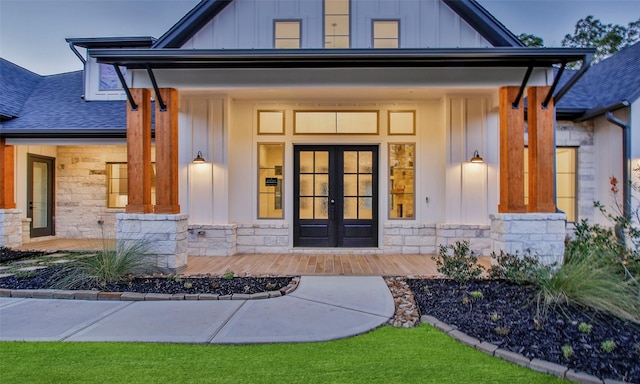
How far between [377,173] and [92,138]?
6.55 metres

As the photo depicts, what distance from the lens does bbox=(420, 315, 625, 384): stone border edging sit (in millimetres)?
2586

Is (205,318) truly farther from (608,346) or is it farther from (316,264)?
(608,346)

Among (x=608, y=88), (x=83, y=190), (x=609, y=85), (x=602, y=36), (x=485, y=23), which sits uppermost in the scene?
(x=602, y=36)

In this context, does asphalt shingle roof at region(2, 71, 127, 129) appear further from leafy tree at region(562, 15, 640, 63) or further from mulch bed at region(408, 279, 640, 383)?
leafy tree at region(562, 15, 640, 63)

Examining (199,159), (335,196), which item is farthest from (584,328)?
(199,159)

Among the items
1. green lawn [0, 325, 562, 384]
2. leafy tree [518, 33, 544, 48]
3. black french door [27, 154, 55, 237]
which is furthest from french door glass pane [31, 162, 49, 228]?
leafy tree [518, 33, 544, 48]

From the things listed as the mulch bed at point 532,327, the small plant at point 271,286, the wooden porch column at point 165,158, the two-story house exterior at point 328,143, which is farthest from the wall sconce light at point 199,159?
the mulch bed at point 532,327

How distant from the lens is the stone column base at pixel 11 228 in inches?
327

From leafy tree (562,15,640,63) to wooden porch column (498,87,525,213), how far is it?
19.2 m

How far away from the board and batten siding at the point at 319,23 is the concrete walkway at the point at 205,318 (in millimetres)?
5174

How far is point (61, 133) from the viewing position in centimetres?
836

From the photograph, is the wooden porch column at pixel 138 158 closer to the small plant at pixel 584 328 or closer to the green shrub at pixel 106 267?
the green shrub at pixel 106 267

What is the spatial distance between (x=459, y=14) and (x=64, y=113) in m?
9.41

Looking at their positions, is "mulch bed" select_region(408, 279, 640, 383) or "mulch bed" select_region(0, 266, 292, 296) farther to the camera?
"mulch bed" select_region(0, 266, 292, 296)
